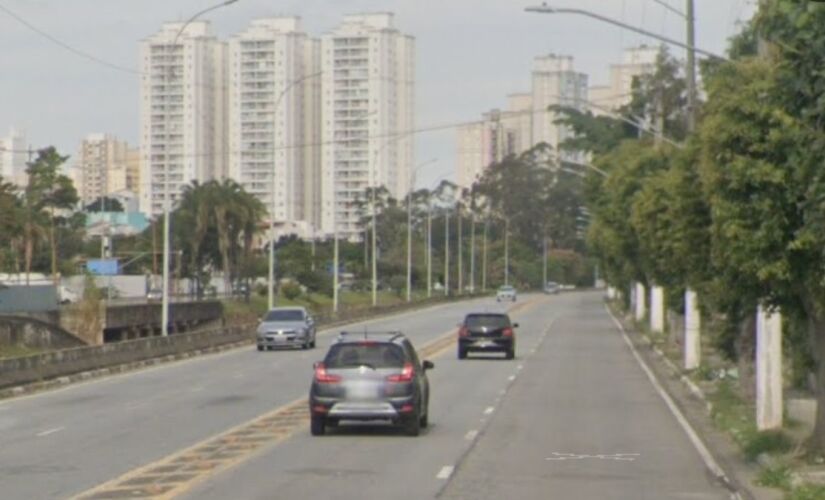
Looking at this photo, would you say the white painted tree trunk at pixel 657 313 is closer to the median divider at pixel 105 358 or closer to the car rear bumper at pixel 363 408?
the median divider at pixel 105 358

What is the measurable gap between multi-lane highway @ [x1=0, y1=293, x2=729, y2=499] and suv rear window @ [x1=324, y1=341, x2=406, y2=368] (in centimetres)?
113

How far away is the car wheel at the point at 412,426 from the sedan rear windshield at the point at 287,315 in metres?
39.2

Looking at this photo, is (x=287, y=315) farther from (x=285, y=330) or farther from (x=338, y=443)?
(x=338, y=443)

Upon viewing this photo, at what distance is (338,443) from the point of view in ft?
89.8

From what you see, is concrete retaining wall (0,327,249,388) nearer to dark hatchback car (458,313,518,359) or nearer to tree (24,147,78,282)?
dark hatchback car (458,313,518,359)

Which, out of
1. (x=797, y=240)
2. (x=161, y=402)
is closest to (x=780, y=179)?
(x=797, y=240)

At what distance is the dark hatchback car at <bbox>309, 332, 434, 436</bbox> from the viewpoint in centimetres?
2819

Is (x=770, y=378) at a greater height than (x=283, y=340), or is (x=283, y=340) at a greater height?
(x=770, y=378)

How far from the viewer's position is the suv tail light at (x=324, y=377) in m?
28.3

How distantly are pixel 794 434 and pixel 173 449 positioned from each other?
876cm

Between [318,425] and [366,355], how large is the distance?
130cm

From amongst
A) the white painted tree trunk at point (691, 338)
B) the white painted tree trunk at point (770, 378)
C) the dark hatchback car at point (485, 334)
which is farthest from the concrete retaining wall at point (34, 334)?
the white painted tree trunk at point (770, 378)

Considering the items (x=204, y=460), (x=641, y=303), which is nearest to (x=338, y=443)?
(x=204, y=460)

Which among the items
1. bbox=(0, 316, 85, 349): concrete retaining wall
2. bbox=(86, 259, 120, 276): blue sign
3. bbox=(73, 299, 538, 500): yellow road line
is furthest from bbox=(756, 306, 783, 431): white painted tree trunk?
bbox=(86, 259, 120, 276): blue sign
